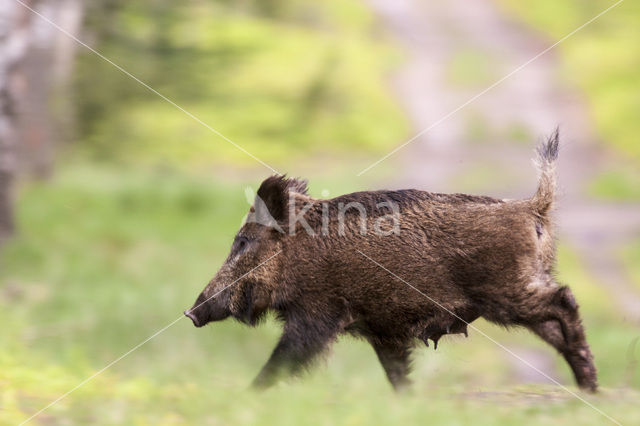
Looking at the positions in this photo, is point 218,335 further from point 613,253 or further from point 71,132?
point 613,253

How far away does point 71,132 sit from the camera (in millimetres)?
11836

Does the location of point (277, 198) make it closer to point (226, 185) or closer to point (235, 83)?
point (226, 185)

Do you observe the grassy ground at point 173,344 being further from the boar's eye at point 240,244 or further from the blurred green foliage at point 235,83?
the blurred green foliage at point 235,83

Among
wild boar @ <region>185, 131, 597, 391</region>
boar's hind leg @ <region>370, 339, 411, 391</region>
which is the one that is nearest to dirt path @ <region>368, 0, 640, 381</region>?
boar's hind leg @ <region>370, 339, 411, 391</region>

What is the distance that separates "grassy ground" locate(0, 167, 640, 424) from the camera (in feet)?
17.4

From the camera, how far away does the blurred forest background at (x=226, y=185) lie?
19.2ft

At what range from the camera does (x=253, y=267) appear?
642 cm

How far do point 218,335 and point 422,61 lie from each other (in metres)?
21.9

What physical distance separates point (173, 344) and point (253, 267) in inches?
125

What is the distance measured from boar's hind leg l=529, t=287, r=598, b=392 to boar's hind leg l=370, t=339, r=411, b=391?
93 centimetres

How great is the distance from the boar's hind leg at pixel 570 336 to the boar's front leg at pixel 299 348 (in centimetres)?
135

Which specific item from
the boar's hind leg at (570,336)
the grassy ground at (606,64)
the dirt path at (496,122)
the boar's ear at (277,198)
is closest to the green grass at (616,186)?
the grassy ground at (606,64)

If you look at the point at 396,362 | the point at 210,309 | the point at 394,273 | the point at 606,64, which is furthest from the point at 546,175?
the point at 606,64

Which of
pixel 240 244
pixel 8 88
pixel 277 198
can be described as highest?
pixel 8 88
